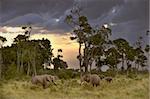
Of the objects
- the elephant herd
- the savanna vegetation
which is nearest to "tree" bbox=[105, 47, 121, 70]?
the savanna vegetation

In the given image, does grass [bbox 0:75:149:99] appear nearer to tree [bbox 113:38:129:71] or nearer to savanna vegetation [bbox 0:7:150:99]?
savanna vegetation [bbox 0:7:150:99]

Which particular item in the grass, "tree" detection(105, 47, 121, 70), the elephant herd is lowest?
the grass

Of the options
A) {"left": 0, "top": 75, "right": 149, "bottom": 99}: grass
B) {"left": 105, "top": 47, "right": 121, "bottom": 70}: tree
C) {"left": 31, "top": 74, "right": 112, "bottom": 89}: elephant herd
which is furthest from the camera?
{"left": 105, "top": 47, "right": 121, "bottom": 70}: tree

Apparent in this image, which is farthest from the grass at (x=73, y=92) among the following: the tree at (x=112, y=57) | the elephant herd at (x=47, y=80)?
the tree at (x=112, y=57)

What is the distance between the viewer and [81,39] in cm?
5341

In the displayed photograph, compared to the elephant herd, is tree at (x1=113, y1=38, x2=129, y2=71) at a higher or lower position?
higher

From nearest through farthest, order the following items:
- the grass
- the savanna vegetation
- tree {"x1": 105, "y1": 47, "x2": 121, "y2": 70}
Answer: the grass → the savanna vegetation → tree {"x1": 105, "y1": 47, "x2": 121, "y2": 70}

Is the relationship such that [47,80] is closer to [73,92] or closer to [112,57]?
[73,92]

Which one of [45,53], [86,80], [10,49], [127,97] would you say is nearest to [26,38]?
[10,49]

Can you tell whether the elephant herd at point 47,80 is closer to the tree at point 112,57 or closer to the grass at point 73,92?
the grass at point 73,92

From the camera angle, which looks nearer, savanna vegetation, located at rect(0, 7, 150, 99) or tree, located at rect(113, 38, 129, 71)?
savanna vegetation, located at rect(0, 7, 150, 99)

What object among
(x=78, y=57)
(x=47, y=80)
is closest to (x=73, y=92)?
(x=47, y=80)

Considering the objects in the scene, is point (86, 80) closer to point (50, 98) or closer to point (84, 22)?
point (50, 98)

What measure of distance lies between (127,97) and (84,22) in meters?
32.4
